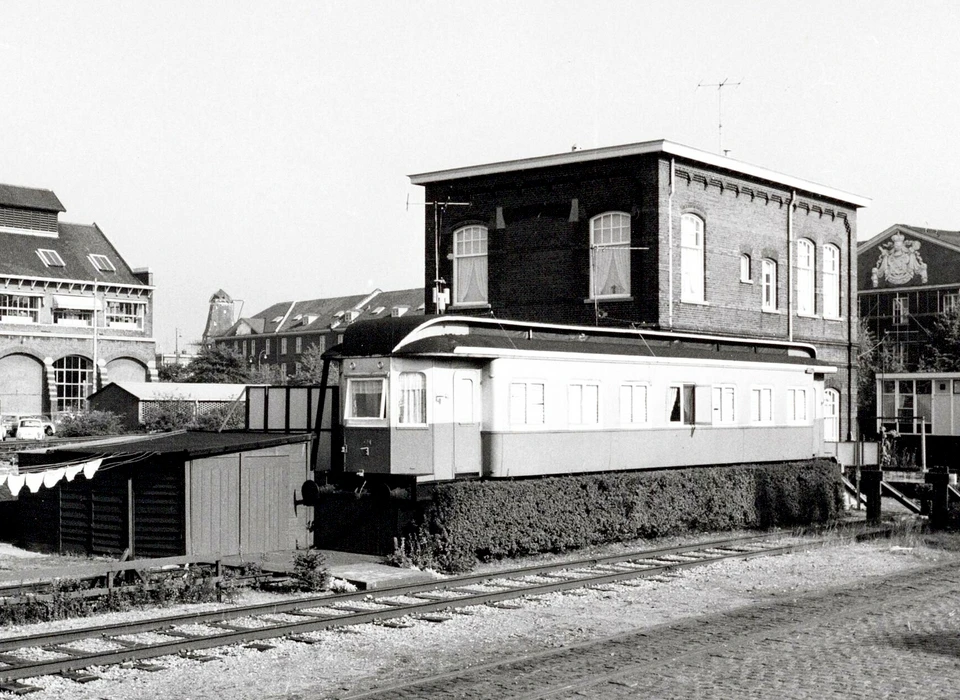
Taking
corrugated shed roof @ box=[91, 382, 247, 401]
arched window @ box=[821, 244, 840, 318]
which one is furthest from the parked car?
arched window @ box=[821, 244, 840, 318]

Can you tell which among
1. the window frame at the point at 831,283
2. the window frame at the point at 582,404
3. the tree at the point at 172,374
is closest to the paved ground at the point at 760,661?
the window frame at the point at 582,404

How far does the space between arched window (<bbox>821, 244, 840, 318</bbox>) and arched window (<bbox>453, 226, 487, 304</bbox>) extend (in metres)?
11.3

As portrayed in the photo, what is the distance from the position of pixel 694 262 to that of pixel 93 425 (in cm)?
3258

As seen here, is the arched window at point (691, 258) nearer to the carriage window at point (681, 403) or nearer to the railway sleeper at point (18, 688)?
the carriage window at point (681, 403)

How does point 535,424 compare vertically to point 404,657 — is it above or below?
above

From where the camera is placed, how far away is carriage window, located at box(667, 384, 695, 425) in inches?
906

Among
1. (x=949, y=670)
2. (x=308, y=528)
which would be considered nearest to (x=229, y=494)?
(x=308, y=528)

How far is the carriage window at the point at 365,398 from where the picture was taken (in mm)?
18719

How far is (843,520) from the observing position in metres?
27.0

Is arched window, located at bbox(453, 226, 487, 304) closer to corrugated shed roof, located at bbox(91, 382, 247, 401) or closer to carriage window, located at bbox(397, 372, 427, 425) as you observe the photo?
carriage window, located at bbox(397, 372, 427, 425)

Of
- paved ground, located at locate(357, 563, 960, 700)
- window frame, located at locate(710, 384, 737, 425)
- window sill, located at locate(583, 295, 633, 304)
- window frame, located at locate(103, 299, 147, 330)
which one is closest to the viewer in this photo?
paved ground, located at locate(357, 563, 960, 700)

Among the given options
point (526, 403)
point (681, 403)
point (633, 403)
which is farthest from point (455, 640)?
point (681, 403)

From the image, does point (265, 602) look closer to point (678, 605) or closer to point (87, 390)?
point (678, 605)

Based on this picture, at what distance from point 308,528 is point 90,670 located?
8.63 m
